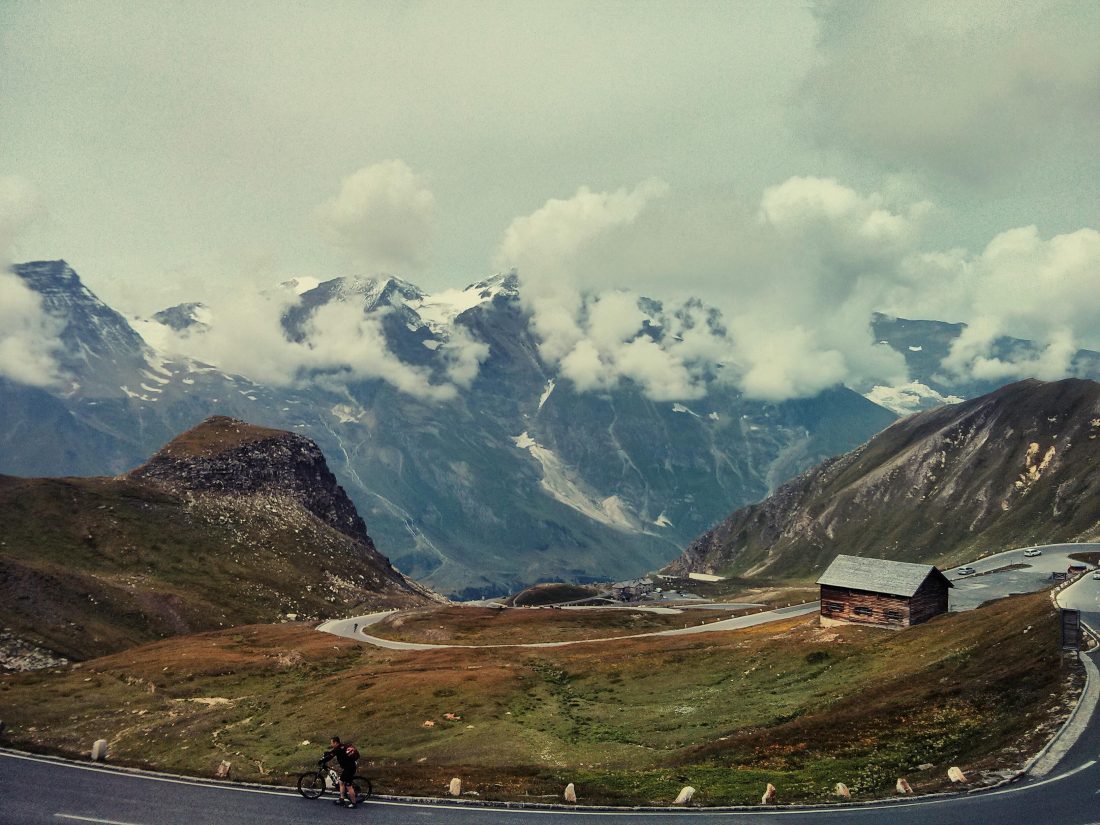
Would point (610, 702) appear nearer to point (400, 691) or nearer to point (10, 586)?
point (400, 691)

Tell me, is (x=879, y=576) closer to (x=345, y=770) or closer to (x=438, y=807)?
(x=438, y=807)

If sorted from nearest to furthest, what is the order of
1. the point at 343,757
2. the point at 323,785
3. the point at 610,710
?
the point at 343,757 → the point at 323,785 → the point at 610,710

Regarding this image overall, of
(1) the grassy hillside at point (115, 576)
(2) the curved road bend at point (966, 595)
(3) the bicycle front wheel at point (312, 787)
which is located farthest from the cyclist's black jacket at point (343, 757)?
(1) the grassy hillside at point (115, 576)

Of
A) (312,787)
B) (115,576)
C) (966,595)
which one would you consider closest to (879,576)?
(966,595)

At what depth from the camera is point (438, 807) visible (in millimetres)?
35188

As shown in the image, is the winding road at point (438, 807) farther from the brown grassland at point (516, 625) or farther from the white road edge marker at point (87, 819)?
the brown grassland at point (516, 625)

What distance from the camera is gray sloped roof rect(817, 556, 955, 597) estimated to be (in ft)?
303

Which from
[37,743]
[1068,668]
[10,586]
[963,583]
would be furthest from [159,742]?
[963,583]

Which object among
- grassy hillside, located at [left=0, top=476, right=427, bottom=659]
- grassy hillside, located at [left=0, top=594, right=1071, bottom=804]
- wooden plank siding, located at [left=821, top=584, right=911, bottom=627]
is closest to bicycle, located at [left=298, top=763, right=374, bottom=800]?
grassy hillside, located at [left=0, top=594, right=1071, bottom=804]

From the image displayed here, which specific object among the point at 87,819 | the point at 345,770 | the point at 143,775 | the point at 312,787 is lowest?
the point at 312,787

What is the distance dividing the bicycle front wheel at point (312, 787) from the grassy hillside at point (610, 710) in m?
3.12

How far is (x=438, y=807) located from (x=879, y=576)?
75.2m

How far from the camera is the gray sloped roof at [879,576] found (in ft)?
303

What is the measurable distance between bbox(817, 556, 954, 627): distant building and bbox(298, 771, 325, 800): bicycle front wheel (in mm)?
73493
